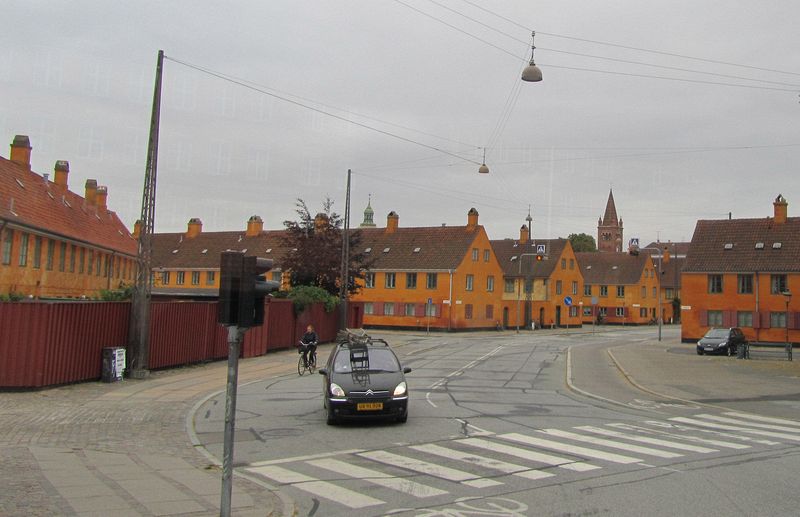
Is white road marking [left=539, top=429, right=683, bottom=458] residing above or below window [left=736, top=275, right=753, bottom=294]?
below

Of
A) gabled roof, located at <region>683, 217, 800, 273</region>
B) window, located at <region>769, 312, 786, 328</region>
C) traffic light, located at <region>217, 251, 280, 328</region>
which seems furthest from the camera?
gabled roof, located at <region>683, 217, 800, 273</region>

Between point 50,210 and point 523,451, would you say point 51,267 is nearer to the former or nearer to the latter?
point 50,210

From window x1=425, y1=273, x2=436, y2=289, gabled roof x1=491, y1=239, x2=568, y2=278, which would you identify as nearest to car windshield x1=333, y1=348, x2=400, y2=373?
window x1=425, y1=273, x2=436, y2=289

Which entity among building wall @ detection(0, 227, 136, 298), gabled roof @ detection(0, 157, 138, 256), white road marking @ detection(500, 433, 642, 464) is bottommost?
white road marking @ detection(500, 433, 642, 464)

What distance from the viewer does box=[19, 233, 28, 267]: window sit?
101 ft

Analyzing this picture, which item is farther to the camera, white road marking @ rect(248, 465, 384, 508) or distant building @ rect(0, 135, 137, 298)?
distant building @ rect(0, 135, 137, 298)

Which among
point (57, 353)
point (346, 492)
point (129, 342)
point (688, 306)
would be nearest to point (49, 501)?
point (346, 492)

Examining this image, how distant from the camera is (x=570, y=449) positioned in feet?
37.0

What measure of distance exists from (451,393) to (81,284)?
2904 centimetres

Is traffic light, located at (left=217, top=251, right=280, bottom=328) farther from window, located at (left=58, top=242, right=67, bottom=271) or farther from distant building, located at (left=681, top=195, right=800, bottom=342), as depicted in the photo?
distant building, located at (left=681, top=195, right=800, bottom=342)

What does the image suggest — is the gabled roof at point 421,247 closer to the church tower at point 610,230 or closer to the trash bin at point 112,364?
the trash bin at point 112,364

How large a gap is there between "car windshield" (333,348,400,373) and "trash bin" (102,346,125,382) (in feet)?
26.5

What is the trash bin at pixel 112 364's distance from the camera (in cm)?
1928

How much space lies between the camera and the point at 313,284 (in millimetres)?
41969
